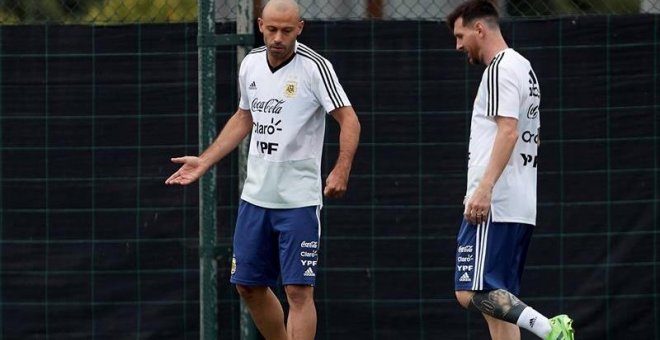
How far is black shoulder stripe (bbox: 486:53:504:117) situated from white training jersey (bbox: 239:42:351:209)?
33.9 inches

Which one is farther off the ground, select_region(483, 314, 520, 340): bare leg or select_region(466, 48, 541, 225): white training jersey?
select_region(466, 48, 541, 225): white training jersey

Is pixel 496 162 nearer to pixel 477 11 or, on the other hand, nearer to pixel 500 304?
pixel 500 304

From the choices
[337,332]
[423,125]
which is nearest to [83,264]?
[337,332]

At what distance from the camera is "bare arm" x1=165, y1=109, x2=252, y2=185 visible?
7.28m

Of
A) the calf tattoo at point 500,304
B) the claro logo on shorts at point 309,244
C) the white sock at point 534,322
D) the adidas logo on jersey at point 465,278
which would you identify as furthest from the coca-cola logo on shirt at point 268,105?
the white sock at point 534,322

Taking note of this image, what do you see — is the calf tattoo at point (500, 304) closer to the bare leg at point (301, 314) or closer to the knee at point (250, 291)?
the bare leg at point (301, 314)

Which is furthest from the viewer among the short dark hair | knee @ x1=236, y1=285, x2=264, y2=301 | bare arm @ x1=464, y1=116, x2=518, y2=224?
knee @ x1=236, y1=285, x2=264, y2=301

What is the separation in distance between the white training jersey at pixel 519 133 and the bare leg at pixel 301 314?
1.07m

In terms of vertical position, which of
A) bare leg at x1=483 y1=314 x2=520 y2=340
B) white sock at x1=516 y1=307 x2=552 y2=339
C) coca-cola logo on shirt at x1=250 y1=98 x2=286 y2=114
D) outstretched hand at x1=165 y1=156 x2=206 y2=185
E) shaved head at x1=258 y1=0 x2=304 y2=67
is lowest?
bare leg at x1=483 y1=314 x2=520 y2=340

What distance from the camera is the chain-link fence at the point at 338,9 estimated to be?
28.7 feet

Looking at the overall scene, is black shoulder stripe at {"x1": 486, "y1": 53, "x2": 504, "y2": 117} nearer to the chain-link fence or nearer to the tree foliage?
the chain-link fence

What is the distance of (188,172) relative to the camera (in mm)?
7309

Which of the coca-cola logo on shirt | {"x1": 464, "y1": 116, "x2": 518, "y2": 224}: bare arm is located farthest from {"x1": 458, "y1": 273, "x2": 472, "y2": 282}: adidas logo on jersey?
the coca-cola logo on shirt

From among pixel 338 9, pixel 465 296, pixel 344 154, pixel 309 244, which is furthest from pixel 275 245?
pixel 338 9
